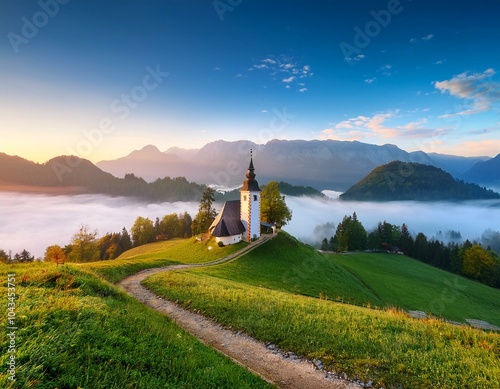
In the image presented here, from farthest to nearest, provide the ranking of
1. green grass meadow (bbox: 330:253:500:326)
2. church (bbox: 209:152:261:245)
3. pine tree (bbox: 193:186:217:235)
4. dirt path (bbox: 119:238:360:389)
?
1. pine tree (bbox: 193:186:217:235)
2. church (bbox: 209:152:261:245)
3. green grass meadow (bbox: 330:253:500:326)
4. dirt path (bbox: 119:238:360:389)

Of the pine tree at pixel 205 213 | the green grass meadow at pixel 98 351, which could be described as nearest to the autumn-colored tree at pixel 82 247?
the pine tree at pixel 205 213

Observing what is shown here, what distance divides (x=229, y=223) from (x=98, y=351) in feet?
142

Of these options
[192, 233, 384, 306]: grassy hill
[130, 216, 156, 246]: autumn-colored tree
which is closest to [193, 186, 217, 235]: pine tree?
[192, 233, 384, 306]: grassy hill

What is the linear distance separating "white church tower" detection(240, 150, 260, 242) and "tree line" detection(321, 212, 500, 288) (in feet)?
191

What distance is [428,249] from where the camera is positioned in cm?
10244

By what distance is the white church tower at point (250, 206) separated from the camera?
164ft

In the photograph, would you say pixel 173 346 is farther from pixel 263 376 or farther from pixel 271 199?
pixel 271 199

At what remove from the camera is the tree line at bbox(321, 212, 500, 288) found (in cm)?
8112

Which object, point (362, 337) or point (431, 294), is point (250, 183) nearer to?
point (362, 337)

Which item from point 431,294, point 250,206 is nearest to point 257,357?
point 250,206

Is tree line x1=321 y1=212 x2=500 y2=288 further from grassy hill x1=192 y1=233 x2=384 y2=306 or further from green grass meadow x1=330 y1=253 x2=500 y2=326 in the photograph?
grassy hill x1=192 y1=233 x2=384 y2=306

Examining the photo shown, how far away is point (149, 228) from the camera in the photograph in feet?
332

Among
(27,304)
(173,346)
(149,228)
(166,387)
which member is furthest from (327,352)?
(149,228)

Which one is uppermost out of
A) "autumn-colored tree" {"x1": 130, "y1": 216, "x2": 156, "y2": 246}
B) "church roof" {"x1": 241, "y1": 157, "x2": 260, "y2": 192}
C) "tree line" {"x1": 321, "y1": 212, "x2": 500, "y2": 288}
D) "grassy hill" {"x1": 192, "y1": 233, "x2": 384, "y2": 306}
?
"church roof" {"x1": 241, "y1": 157, "x2": 260, "y2": 192}
